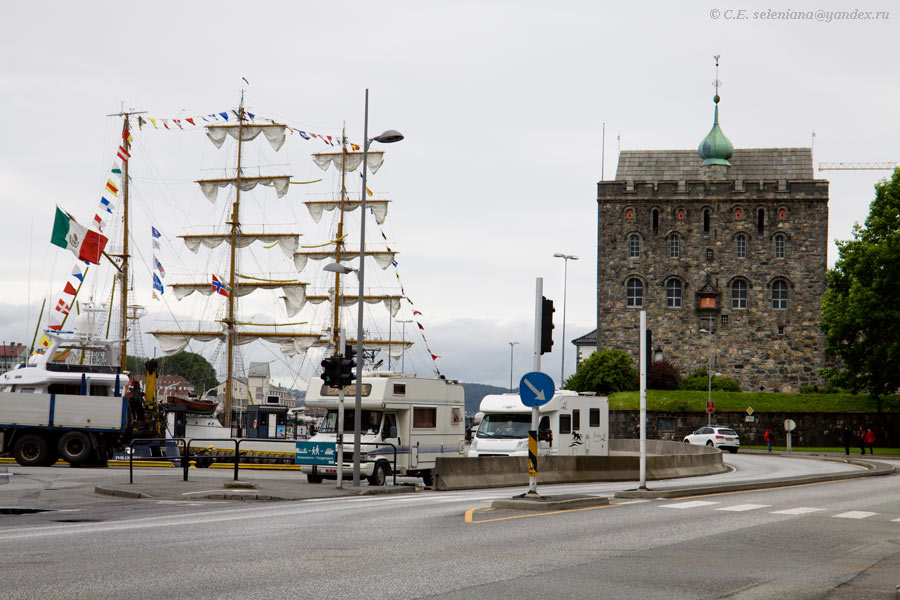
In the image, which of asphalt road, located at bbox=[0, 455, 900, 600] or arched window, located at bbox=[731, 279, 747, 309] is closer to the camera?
→ asphalt road, located at bbox=[0, 455, 900, 600]

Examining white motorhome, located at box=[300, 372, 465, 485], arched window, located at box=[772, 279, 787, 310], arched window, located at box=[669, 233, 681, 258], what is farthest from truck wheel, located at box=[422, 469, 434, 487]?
arched window, located at box=[772, 279, 787, 310]

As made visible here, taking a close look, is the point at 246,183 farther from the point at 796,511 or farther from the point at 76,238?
the point at 796,511

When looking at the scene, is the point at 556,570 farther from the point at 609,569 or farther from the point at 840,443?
the point at 840,443

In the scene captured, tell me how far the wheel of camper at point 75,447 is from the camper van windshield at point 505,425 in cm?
1224

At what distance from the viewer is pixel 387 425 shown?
2656 centimetres

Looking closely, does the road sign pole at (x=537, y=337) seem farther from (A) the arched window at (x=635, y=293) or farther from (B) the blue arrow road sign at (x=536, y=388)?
(A) the arched window at (x=635, y=293)

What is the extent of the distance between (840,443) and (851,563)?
61.6m

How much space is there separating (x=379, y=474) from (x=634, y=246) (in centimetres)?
6163

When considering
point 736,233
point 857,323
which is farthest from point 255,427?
point 736,233

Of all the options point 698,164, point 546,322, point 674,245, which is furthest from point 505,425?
point 698,164

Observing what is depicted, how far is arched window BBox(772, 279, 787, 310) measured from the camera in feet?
273

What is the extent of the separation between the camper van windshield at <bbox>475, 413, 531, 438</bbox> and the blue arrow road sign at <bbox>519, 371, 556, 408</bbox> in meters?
12.7

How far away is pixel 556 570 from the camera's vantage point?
9609 millimetres

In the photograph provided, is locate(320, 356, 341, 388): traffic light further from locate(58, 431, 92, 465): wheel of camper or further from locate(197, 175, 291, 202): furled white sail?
locate(197, 175, 291, 202): furled white sail
